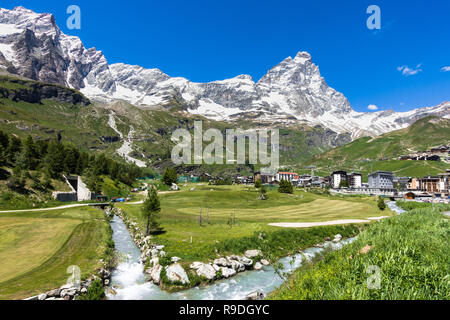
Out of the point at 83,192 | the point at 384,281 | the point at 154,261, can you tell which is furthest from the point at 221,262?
the point at 83,192

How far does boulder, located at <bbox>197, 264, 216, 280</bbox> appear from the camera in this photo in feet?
100

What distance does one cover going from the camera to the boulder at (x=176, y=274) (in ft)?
95.2

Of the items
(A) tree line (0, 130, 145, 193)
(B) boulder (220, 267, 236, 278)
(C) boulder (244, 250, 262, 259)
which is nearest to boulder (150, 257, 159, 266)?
(B) boulder (220, 267, 236, 278)

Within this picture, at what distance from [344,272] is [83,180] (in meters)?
111

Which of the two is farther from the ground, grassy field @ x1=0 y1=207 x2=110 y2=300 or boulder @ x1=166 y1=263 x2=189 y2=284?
grassy field @ x1=0 y1=207 x2=110 y2=300

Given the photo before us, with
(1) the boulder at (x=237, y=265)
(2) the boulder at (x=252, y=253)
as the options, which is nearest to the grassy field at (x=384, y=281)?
(1) the boulder at (x=237, y=265)

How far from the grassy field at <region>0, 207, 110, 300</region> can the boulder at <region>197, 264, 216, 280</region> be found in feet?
42.4

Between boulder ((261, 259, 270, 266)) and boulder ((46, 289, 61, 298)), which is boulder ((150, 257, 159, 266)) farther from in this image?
boulder ((261, 259, 270, 266))

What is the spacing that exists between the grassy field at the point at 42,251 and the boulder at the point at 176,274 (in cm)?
909

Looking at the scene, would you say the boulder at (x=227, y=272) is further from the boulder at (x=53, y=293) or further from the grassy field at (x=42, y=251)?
the boulder at (x=53, y=293)

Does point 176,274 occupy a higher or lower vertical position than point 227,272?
higher

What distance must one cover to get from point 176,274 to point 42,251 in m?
20.4

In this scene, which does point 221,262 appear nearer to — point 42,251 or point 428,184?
point 42,251

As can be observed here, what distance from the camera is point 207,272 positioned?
31016mm
